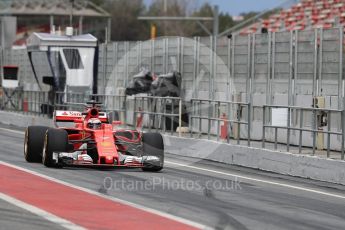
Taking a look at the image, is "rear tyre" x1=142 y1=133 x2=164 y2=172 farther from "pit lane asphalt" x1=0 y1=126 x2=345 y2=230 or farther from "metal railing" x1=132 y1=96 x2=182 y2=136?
"metal railing" x1=132 y1=96 x2=182 y2=136

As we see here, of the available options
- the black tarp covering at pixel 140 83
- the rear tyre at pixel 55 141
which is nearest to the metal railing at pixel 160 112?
the black tarp covering at pixel 140 83

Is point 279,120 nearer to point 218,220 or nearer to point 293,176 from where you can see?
point 293,176

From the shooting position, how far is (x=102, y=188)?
45.2 ft

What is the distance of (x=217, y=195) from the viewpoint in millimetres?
13820

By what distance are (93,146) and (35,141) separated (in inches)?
65.9

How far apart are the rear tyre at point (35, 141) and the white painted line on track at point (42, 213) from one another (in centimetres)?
513

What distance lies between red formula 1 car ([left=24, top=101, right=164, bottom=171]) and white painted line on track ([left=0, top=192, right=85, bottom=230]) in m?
3.95

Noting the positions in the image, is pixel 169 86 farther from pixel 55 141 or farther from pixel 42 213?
pixel 42 213

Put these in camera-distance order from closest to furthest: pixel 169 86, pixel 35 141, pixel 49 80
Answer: pixel 35 141
pixel 169 86
pixel 49 80

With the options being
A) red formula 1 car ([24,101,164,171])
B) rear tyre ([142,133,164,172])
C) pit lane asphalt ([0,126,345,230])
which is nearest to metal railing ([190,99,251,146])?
pit lane asphalt ([0,126,345,230])

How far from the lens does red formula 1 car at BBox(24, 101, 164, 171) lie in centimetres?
1631

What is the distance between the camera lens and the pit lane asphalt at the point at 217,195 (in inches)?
437

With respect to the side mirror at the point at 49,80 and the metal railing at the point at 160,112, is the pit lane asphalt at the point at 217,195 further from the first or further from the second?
the side mirror at the point at 49,80

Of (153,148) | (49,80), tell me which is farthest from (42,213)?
(49,80)
